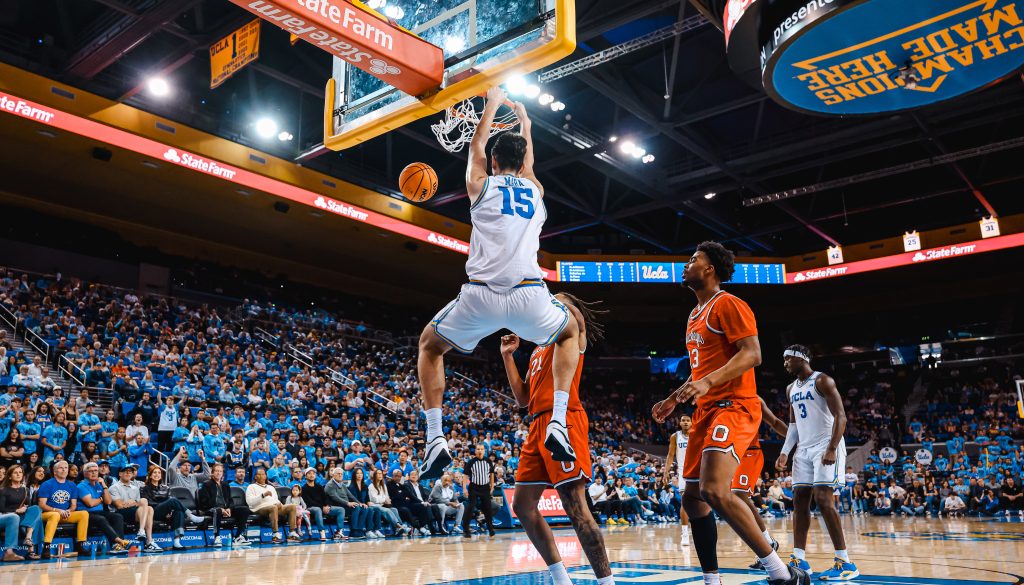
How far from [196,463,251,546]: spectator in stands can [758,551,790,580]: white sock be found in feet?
28.5

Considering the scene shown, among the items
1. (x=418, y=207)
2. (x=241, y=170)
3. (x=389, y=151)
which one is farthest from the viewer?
(x=418, y=207)

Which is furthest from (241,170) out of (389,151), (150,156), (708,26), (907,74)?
(907,74)

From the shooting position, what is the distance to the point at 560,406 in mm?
3846

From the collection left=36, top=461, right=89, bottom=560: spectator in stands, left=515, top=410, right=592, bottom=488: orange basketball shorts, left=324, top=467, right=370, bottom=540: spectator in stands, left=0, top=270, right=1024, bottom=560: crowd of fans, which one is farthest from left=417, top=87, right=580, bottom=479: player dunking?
Result: left=324, top=467, right=370, bottom=540: spectator in stands

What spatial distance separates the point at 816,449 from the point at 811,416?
0.31m

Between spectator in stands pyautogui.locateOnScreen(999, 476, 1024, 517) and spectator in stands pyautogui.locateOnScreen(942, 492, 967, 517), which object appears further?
spectator in stands pyautogui.locateOnScreen(942, 492, 967, 517)

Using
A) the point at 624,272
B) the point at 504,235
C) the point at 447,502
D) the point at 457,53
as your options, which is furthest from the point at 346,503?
the point at 624,272

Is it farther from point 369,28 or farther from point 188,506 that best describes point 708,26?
point 188,506

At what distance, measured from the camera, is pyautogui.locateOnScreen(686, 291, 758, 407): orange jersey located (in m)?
4.24

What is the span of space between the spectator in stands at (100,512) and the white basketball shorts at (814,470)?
7.94m

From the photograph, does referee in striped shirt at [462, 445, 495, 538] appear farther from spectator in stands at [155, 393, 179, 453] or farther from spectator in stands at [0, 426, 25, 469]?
spectator in stands at [0, 426, 25, 469]

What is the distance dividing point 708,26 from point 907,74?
631cm

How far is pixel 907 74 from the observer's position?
9.34 meters

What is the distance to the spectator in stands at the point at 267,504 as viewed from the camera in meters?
11.1
